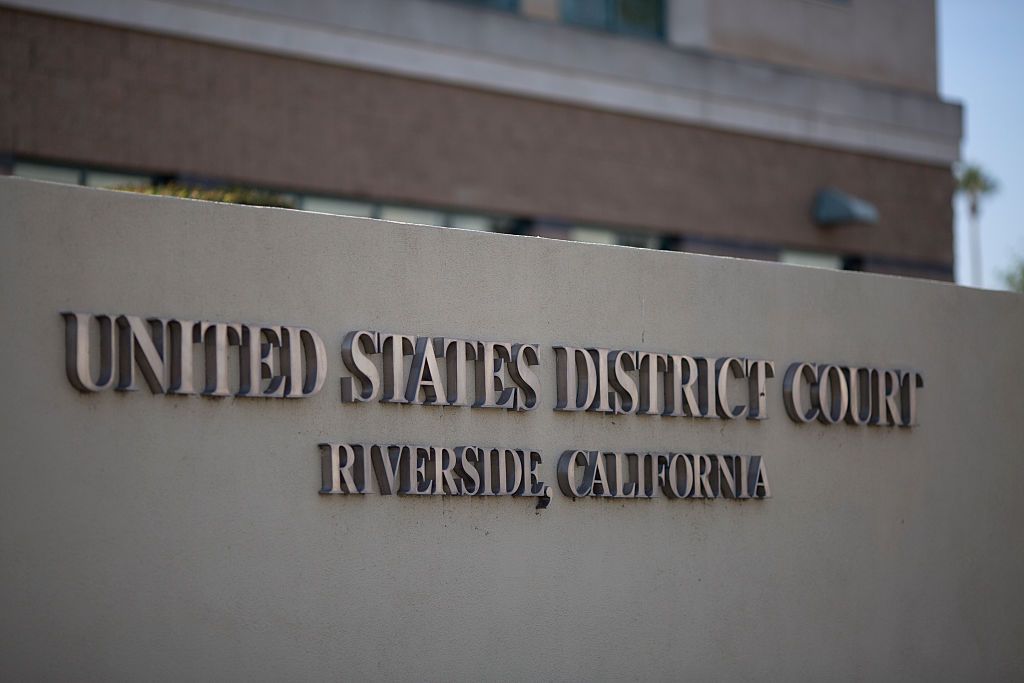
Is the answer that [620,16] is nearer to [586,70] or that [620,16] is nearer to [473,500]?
[586,70]

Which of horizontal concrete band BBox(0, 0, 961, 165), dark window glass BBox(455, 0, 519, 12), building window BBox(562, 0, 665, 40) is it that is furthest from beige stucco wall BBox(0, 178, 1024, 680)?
building window BBox(562, 0, 665, 40)

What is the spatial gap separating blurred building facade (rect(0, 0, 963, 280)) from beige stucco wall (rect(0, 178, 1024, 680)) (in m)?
9.02

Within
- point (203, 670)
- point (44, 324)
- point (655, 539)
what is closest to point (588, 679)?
point (655, 539)

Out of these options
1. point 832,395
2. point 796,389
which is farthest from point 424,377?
point 832,395

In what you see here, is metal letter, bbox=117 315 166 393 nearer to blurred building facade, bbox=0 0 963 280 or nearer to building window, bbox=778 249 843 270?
blurred building facade, bbox=0 0 963 280

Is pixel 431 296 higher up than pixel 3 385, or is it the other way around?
pixel 431 296

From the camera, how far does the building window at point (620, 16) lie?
2041 cm

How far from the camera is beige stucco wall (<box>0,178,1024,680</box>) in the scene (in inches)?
281

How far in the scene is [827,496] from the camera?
996cm

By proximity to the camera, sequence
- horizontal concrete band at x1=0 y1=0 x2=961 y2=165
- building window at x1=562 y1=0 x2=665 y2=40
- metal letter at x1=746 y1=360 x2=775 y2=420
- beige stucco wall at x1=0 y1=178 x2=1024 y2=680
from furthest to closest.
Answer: building window at x1=562 y1=0 x2=665 y2=40, horizontal concrete band at x1=0 y1=0 x2=961 y2=165, metal letter at x1=746 y1=360 x2=775 y2=420, beige stucco wall at x1=0 y1=178 x2=1024 y2=680

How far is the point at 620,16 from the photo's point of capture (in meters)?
20.9

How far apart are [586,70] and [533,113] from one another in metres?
1.06

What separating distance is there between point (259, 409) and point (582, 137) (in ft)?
41.8

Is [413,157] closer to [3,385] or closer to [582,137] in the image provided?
[582,137]
